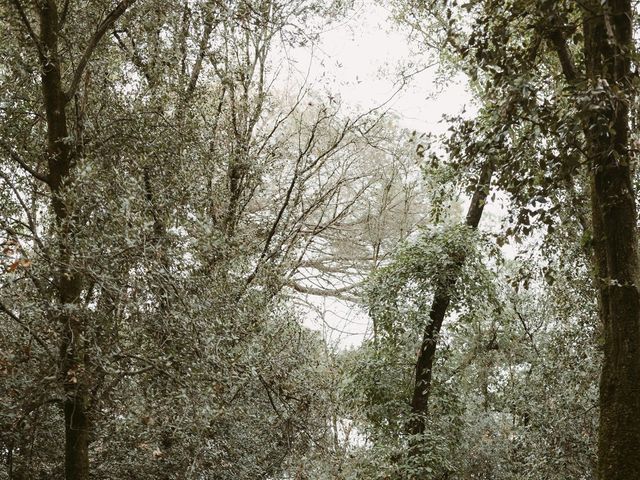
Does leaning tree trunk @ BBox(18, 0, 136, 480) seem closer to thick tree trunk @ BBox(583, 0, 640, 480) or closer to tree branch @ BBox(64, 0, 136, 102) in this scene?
tree branch @ BBox(64, 0, 136, 102)

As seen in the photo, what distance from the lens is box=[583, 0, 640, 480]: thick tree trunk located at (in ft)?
16.7

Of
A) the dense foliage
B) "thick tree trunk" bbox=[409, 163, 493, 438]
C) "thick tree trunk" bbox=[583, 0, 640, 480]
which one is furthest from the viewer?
"thick tree trunk" bbox=[409, 163, 493, 438]

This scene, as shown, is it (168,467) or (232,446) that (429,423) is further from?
(168,467)

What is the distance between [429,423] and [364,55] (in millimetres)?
8348

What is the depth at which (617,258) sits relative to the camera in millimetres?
5273

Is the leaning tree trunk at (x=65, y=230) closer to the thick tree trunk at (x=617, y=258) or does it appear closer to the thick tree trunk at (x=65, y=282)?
the thick tree trunk at (x=65, y=282)

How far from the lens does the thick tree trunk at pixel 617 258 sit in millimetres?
5078

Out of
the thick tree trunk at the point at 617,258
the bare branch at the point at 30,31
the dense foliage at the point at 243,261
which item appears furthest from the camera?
the bare branch at the point at 30,31

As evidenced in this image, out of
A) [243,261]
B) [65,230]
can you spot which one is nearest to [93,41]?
[65,230]

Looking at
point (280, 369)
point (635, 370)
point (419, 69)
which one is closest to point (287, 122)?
point (419, 69)

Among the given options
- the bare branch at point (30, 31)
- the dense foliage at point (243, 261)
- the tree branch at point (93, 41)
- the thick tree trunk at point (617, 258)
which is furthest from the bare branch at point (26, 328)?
the thick tree trunk at point (617, 258)

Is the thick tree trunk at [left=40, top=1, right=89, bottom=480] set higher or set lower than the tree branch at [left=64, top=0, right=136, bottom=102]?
lower

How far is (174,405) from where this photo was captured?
239 inches

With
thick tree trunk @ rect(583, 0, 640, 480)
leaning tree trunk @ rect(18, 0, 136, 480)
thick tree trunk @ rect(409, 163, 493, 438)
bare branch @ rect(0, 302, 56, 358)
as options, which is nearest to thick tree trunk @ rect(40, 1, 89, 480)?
leaning tree trunk @ rect(18, 0, 136, 480)
